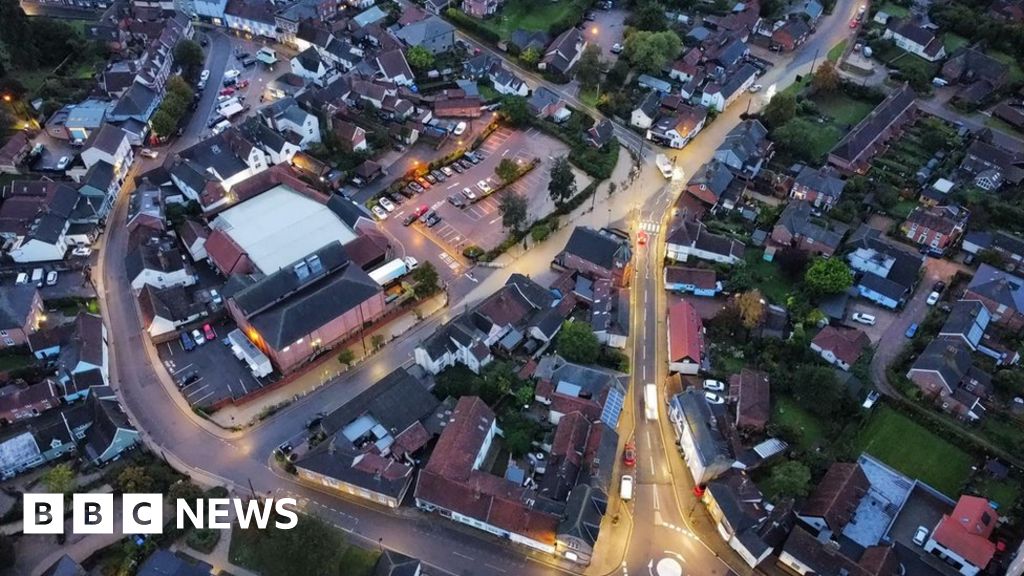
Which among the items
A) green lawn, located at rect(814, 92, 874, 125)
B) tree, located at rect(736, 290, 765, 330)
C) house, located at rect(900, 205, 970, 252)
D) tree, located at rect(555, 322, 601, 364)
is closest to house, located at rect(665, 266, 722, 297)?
tree, located at rect(736, 290, 765, 330)

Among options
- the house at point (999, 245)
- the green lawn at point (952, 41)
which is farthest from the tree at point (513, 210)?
the green lawn at point (952, 41)

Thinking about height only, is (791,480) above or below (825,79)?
below

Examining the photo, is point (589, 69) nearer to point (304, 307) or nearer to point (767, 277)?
point (767, 277)

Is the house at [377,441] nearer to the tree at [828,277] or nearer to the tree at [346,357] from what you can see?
the tree at [346,357]

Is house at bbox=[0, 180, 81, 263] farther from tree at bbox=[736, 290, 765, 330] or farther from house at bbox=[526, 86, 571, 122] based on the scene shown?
tree at bbox=[736, 290, 765, 330]

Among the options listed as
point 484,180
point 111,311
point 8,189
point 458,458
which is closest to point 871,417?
point 458,458

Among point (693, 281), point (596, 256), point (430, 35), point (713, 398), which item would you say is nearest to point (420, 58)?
point (430, 35)

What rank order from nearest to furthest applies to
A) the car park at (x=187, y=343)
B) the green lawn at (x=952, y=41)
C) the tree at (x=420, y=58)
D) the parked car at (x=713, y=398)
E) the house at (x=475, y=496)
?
the house at (x=475, y=496) < the parked car at (x=713, y=398) < the car park at (x=187, y=343) < the tree at (x=420, y=58) < the green lawn at (x=952, y=41)
